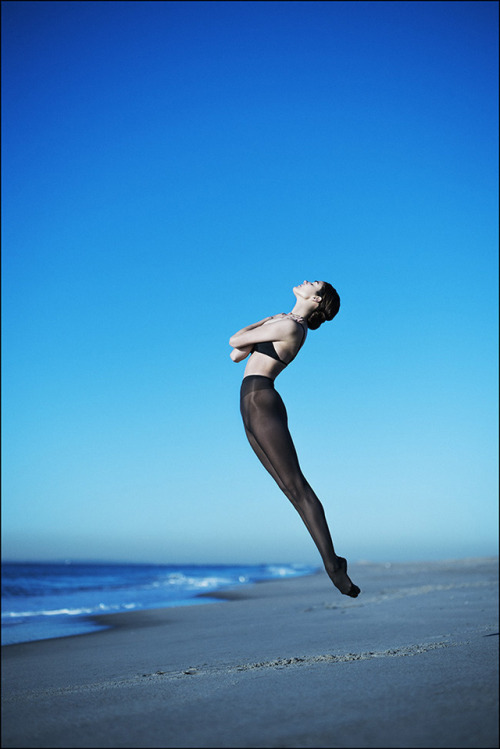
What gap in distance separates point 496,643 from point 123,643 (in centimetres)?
889

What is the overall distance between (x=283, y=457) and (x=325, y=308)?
131 cm

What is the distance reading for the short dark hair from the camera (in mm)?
5289

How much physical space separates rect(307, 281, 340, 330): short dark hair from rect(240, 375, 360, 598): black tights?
73 cm

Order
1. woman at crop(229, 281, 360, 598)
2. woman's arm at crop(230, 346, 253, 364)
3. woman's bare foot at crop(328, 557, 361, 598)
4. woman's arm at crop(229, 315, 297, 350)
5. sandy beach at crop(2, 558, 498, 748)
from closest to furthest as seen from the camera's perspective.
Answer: sandy beach at crop(2, 558, 498, 748) < woman's bare foot at crop(328, 557, 361, 598) < woman at crop(229, 281, 360, 598) < woman's arm at crop(229, 315, 297, 350) < woman's arm at crop(230, 346, 253, 364)

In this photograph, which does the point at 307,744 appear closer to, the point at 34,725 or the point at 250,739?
the point at 250,739

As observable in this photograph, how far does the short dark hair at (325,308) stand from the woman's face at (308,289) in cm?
3

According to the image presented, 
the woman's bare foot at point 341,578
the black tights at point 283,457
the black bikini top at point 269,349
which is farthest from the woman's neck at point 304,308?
the woman's bare foot at point 341,578

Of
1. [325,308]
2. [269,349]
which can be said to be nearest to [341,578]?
[269,349]

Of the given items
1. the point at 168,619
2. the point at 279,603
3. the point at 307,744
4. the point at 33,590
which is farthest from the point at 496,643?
the point at 33,590

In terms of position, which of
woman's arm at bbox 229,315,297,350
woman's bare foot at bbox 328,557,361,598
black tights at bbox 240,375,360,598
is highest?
woman's arm at bbox 229,315,297,350

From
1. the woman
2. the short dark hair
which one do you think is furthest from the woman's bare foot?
the short dark hair

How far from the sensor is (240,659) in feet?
27.1

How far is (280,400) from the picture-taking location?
16.4 feet

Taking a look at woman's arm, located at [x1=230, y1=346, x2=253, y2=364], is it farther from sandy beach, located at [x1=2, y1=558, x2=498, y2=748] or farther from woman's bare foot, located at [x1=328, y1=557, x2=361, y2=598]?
sandy beach, located at [x1=2, y1=558, x2=498, y2=748]
